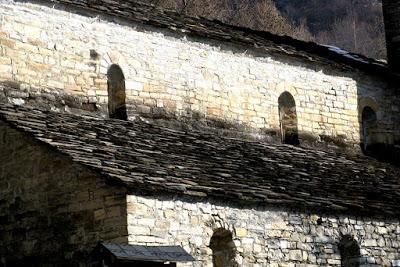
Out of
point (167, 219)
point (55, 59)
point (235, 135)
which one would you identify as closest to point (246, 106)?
point (235, 135)

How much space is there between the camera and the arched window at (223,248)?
60.1 ft

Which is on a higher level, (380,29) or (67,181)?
(380,29)

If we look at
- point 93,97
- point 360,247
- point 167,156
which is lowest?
point 360,247

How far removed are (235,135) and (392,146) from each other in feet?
15.7

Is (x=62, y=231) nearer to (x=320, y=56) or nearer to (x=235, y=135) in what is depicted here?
(x=235, y=135)

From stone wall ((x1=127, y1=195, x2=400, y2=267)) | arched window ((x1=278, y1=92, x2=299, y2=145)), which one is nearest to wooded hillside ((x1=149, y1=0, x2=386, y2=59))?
arched window ((x1=278, y1=92, x2=299, y2=145))

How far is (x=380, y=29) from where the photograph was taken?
68.4 metres

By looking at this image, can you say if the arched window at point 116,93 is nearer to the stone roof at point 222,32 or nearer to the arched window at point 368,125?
the stone roof at point 222,32

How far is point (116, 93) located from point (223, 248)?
15.2 ft

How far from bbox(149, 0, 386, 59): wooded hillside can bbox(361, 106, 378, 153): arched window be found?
21.3 metres

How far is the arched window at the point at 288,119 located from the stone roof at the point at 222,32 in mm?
932

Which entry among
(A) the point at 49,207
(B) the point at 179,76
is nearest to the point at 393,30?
(B) the point at 179,76

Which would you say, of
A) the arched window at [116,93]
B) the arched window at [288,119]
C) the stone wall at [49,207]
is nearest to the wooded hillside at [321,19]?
the arched window at [288,119]

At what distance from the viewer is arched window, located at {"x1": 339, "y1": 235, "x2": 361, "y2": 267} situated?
2014 centimetres
